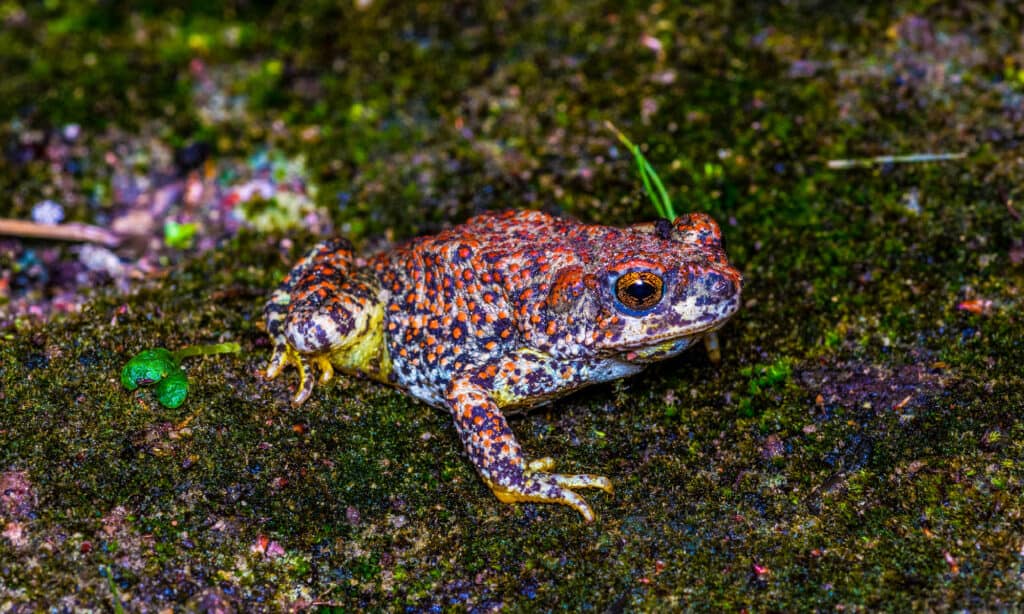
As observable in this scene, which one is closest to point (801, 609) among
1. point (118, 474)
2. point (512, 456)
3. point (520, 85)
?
point (512, 456)

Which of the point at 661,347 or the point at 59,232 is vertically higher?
the point at 59,232

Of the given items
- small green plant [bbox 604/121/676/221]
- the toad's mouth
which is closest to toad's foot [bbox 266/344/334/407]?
the toad's mouth

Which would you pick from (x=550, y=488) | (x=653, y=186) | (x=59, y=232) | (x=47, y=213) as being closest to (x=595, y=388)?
(x=550, y=488)

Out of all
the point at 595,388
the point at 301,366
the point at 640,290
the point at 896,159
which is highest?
the point at 640,290

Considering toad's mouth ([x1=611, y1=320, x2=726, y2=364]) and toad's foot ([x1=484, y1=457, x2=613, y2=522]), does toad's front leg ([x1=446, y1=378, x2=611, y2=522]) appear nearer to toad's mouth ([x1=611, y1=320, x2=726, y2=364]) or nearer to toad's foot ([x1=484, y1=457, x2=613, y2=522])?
toad's foot ([x1=484, y1=457, x2=613, y2=522])

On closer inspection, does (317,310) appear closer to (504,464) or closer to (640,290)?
(504,464)

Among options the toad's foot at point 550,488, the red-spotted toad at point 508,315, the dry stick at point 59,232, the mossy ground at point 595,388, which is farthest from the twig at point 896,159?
the dry stick at point 59,232

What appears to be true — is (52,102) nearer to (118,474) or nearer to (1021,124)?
(118,474)
